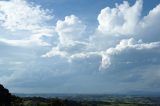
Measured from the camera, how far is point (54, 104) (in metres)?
184

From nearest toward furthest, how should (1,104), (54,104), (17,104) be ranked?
(1,104)
(17,104)
(54,104)

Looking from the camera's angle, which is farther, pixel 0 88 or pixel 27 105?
pixel 27 105

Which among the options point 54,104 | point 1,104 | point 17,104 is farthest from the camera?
point 54,104

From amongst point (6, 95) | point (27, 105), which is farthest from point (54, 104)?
point (6, 95)

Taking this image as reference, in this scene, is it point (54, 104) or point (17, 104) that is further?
point (54, 104)

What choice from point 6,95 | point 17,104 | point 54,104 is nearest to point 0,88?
point 6,95

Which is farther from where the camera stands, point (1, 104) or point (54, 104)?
point (54, 104)

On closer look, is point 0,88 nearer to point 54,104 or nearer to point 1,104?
point 1,104

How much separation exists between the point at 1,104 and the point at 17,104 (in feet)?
135

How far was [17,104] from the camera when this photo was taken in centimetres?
16912

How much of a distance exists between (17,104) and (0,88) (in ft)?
128

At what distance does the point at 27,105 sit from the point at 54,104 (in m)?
18.6

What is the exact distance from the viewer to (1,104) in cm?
12850

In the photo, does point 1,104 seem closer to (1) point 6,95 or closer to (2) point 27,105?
(1) point 6,95
